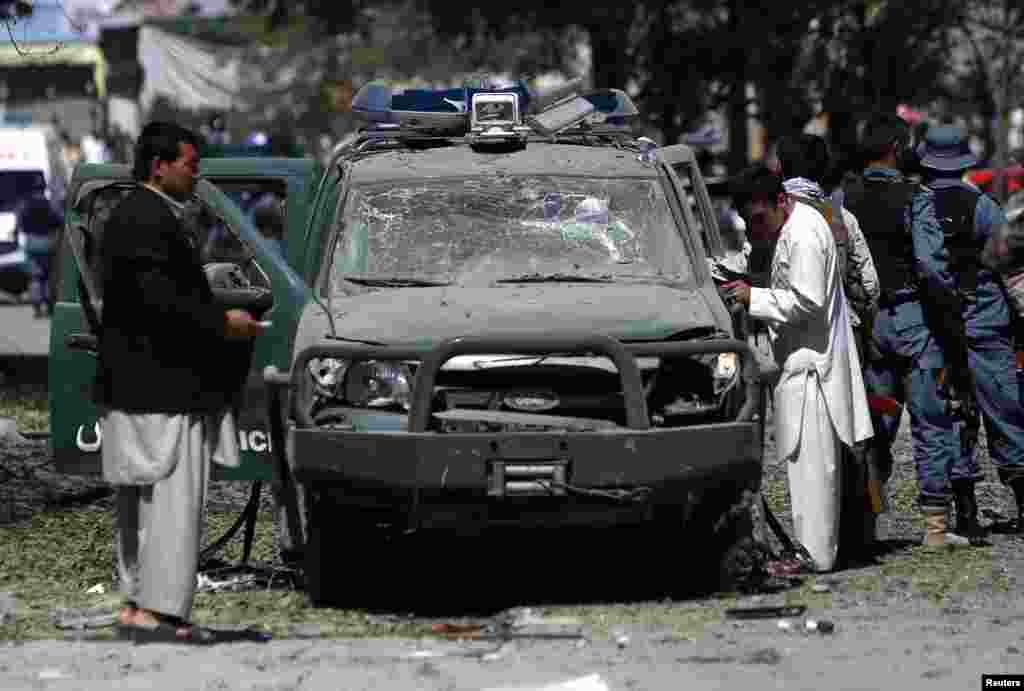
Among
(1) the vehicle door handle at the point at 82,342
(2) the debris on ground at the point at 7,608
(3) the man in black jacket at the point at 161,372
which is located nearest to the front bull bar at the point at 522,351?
(3) the man in black jacket at the point at 161,372

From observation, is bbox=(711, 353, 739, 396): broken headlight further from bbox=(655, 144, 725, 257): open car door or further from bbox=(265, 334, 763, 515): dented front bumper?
bbox=(655, 144, 725, 257): open car door

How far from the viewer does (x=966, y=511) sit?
10219mm

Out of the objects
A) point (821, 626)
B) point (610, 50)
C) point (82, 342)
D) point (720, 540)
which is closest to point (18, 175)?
point (610, 50)

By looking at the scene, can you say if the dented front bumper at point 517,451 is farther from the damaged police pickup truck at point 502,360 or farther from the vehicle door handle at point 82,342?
the vehicle door handle at point 82,342

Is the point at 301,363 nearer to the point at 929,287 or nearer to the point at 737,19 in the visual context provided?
the point at 929,287

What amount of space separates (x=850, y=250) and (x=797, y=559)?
51.8 inches

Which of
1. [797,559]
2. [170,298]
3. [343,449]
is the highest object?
[170,298]

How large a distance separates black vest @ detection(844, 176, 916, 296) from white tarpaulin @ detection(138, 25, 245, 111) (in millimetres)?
41901

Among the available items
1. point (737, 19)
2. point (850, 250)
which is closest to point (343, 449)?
point (850, 250)

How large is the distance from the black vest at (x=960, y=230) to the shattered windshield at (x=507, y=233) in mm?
1324

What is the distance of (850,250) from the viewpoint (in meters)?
9.62

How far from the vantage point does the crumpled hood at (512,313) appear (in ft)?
28.2

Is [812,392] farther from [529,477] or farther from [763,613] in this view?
[529,477]

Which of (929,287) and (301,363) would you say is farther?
(929,287)
